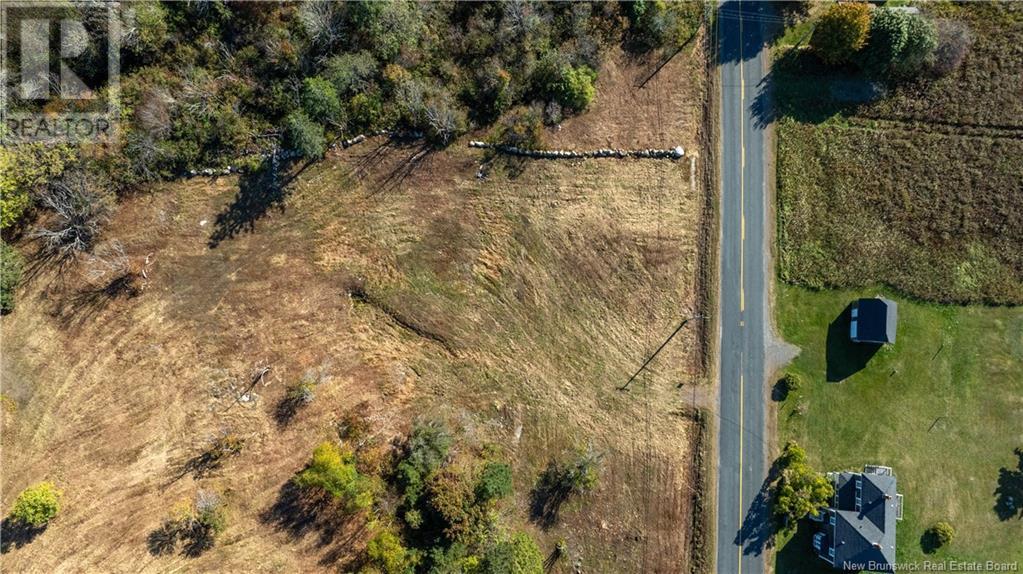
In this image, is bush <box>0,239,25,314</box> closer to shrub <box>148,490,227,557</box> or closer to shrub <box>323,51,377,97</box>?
shrub <box>148,490,227,557</box>

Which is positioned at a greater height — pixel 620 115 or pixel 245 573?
pixel 620 115

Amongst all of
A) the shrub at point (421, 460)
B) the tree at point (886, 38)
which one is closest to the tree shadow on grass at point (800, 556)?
the shrub at point (421, 460)

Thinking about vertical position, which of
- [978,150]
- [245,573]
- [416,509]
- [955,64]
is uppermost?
[955,64]

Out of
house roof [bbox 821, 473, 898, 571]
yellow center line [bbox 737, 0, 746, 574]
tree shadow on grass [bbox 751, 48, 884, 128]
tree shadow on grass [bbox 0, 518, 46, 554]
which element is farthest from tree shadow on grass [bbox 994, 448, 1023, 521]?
tree shadow on grass [bbox 0, 518, 46, 554]

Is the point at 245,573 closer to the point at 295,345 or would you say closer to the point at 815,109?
the point at 295,345

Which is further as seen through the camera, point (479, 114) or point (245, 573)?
point (479, 114)

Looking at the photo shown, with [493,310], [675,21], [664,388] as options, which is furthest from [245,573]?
[675,21]

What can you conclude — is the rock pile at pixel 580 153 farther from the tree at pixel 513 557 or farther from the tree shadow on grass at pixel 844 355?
the tree at pixel 513 557
